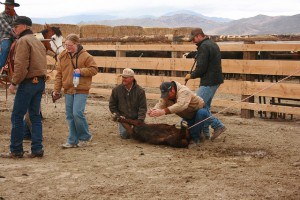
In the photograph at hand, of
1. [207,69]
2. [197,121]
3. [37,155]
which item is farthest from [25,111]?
[207,69]

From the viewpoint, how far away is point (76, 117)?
7.63m

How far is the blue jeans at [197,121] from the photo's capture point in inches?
307

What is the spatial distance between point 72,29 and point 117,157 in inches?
633

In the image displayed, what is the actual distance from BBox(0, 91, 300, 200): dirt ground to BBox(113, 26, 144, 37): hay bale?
580 inches

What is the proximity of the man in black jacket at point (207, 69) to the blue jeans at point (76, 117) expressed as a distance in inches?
68.7

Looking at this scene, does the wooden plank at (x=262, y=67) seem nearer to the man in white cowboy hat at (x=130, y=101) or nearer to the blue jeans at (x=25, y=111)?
the man in white cowboy hat at (x=130, y=101)

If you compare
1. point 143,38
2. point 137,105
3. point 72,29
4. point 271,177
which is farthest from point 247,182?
point 72,29

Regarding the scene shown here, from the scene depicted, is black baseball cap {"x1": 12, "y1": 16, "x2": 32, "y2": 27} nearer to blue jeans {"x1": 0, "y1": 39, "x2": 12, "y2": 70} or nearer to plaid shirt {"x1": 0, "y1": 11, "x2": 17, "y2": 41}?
blue jeans {"x1": 0, "y1": 39, "x2": 12, "y2": 70}

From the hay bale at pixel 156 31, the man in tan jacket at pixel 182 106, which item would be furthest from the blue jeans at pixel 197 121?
the hay bale at pixel 156 31

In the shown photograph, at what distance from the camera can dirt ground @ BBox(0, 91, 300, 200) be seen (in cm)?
542

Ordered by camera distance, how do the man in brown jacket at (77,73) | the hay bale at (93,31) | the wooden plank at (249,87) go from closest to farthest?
the man in brown jacket at (77,73)
the wooden plank at (249,87)
the hay bale at (93,31)

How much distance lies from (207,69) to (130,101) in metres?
1.31

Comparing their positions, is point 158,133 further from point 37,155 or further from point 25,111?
point 25,111

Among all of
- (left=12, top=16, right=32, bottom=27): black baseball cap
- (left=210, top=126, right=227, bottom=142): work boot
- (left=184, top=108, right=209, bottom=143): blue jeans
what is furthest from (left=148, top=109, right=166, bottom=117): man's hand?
(left=12, top=16, right=32, bottom=27): black baseball cap
